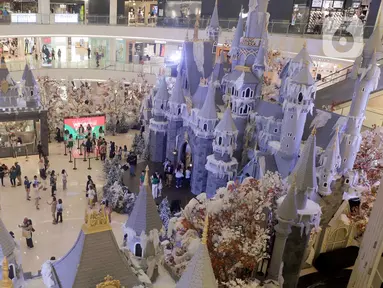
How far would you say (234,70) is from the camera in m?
17.8

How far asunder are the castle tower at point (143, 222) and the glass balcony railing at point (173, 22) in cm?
1528

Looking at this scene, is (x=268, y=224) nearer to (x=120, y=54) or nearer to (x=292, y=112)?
(x=292, y=112)

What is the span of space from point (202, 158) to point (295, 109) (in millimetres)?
4757

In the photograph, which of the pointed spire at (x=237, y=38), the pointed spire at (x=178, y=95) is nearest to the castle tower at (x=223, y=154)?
the pointed spire at (x=178, y=95)

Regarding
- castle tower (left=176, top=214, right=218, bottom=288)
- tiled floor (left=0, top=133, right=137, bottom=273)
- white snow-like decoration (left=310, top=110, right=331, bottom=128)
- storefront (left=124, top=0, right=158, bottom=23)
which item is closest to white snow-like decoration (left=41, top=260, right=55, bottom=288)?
castle tower (left=176, top=214, right=218, bottom=288)

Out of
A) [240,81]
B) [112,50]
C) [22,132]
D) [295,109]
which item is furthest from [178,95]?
[112,50]

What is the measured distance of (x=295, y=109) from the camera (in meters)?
14.2

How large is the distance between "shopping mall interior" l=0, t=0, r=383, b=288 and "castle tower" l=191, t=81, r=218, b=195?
5 centimetres

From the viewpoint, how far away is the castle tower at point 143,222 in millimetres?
8258

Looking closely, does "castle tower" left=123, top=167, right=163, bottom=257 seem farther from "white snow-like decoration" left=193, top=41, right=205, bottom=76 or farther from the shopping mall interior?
"white snow-like decoration" left=193, top=41, right=205, bottom=76

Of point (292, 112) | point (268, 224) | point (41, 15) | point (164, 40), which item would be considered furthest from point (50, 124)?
point (268, 224)

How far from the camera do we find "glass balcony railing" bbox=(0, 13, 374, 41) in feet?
64.4

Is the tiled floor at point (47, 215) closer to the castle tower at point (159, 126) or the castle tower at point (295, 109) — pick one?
the castle tower at point (159, 126)

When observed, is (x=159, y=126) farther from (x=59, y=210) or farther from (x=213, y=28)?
(x=59, y=210)
